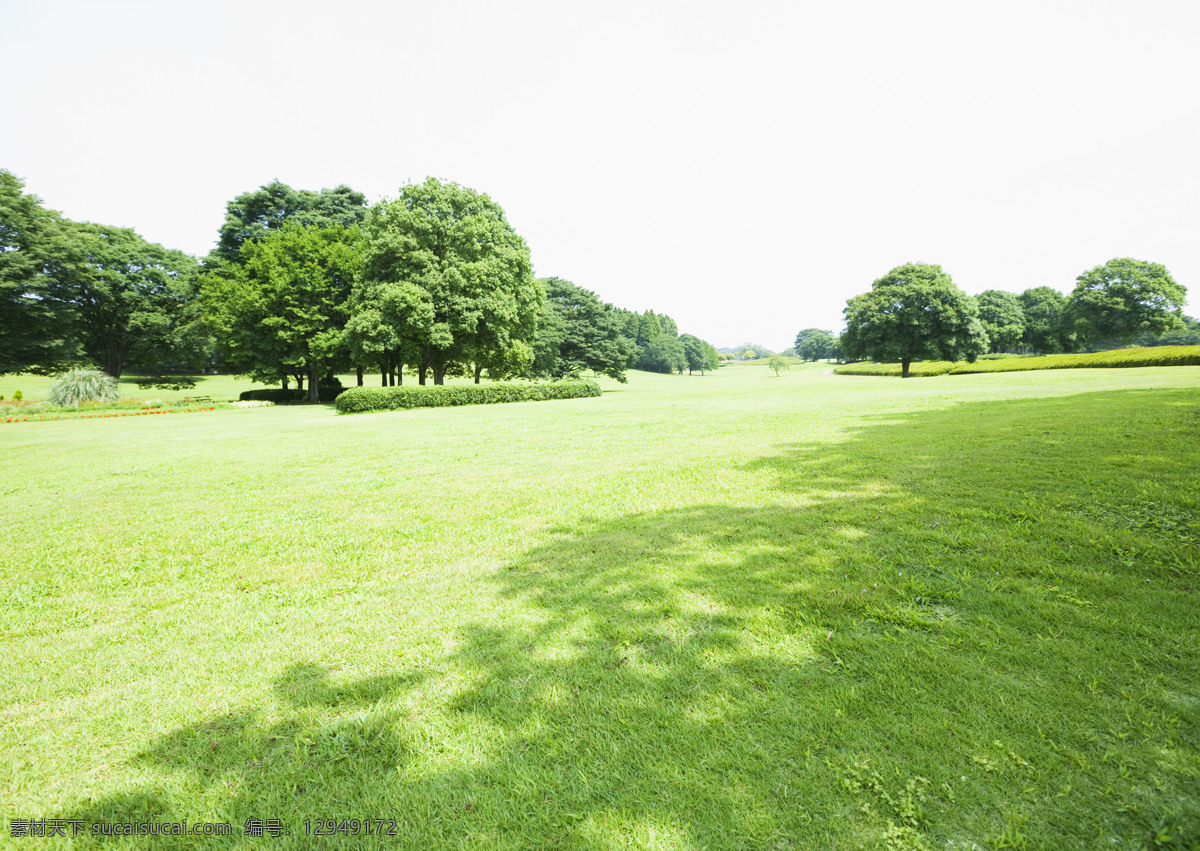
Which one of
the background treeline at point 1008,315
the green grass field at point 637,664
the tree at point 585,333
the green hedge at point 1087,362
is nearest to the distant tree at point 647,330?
the tree at point 585,333

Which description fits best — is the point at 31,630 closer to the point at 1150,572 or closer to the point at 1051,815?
the point at 1051,815

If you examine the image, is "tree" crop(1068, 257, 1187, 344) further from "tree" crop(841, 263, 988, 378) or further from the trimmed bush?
the trimmed bush

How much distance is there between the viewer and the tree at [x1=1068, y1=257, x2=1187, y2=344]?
51.7 m

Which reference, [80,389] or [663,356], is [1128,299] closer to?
[663,356]

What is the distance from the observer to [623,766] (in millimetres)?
2102

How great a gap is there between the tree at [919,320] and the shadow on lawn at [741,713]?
146 ft

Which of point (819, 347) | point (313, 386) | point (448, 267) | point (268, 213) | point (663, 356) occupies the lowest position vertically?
point (313, 386)

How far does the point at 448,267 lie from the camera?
25.6 metres

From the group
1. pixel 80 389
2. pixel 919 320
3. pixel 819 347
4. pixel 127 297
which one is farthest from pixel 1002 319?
pixel 127 297

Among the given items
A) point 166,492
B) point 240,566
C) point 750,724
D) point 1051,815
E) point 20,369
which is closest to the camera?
point 1051,815

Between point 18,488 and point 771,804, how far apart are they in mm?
12085

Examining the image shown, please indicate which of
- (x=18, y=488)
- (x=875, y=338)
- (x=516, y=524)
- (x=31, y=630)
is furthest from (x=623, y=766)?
(x=875, y=338)

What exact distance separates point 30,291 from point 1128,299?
9736 cm

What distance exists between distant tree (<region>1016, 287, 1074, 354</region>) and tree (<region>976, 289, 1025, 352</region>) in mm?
1842
